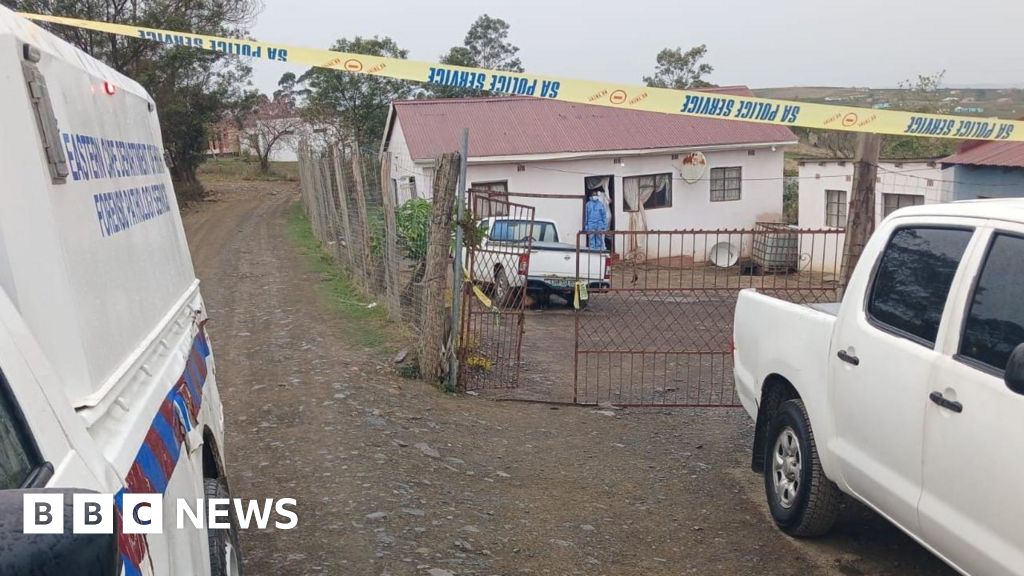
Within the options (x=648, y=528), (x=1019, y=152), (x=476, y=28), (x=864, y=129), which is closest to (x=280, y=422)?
(x=648, y=528)

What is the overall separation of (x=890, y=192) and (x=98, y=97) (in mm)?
17626

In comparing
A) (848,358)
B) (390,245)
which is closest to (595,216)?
(390,245)

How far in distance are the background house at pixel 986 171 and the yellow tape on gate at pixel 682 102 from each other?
27.7 ft

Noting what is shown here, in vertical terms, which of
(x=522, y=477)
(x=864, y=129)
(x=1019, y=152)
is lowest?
(x=522, y=477)

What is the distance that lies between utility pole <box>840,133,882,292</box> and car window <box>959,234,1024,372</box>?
135 inches

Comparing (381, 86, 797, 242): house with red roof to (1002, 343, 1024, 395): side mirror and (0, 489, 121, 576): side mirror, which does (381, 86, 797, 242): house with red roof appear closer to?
(1002, 343, 1024, 395): side mirror

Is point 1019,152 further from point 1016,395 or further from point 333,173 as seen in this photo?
point 1016,395

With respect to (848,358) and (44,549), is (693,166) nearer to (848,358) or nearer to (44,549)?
(848,358)

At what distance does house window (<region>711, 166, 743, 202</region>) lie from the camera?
25.3 metres

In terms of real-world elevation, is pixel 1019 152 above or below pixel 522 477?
above

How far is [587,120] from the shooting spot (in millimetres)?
24859

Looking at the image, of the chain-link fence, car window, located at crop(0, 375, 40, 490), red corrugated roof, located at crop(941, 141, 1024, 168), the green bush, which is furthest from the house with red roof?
car window, located at crop(0, 375, 40, 490)

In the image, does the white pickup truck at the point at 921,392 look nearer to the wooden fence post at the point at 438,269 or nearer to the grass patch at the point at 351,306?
the wooden fence post at the point at 438,269

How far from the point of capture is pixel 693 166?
24656 millimetres
